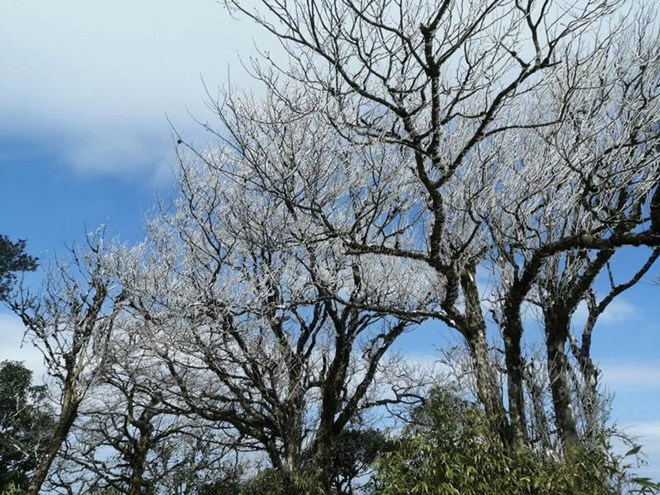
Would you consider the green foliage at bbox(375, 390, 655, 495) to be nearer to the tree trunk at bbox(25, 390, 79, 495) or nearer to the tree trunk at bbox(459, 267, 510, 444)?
the tree trunk at bbox(459, 267, 510, 444)

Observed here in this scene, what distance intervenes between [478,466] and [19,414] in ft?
27.4

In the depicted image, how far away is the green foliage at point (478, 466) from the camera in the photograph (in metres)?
4.59

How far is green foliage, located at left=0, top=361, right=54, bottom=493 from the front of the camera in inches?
397

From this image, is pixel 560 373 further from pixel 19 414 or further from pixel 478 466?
pixel 19 414

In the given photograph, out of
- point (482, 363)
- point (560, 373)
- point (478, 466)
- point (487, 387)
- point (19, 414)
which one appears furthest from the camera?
point (19, 414)

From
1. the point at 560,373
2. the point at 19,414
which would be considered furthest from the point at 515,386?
the point at 19,414

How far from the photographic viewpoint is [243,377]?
7453mm

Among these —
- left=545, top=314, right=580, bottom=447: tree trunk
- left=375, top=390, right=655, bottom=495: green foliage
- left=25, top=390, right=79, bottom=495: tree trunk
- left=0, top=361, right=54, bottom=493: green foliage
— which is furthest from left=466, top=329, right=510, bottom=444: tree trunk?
left=0, top=361, right=54, bottom=493: green foliage

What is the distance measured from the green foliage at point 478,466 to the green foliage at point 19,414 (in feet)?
23.3

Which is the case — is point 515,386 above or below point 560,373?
below

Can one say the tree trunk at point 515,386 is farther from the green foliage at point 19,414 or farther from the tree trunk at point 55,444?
the green foliage at point 19,414

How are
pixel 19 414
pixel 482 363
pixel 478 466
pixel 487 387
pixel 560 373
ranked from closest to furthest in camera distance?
pixel 478 466 → pixel 487 387 → pixel 482 363 → pixel 560 373 → pixel 19 414

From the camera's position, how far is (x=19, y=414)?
10.3 meters

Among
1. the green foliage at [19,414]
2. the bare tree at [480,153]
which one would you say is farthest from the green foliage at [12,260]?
the bare tree at [480,153]
